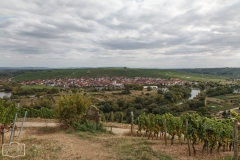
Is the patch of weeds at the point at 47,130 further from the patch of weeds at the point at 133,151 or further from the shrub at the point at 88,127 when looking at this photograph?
the patch of weeds at the point at 133,151

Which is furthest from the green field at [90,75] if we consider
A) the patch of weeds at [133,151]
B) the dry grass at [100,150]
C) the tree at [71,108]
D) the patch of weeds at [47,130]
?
the patch of weeds at [133,151]

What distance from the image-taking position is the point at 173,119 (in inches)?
452

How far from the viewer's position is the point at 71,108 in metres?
14.7

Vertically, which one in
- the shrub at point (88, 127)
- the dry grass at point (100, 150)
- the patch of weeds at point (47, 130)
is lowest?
the patch of weeds at point (47, 130)

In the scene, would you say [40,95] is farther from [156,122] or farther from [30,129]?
[156,122]

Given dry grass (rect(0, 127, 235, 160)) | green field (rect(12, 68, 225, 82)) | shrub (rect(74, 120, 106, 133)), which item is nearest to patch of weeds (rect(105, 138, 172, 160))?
dry grass (rect(0, 127, 235, 160))

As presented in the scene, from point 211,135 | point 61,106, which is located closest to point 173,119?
point 211,135

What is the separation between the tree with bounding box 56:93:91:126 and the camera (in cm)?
1472

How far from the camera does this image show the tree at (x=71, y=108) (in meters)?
14.7

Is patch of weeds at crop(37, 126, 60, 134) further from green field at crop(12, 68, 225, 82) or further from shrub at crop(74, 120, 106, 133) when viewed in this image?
green field at crop(12, 68, 225, 82)

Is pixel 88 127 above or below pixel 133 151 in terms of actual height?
below

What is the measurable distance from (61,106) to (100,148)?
6.33 m

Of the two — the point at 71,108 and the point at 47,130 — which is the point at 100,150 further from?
the point at 47,130

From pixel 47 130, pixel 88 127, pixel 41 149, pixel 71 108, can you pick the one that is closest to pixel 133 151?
pixel 41 149
